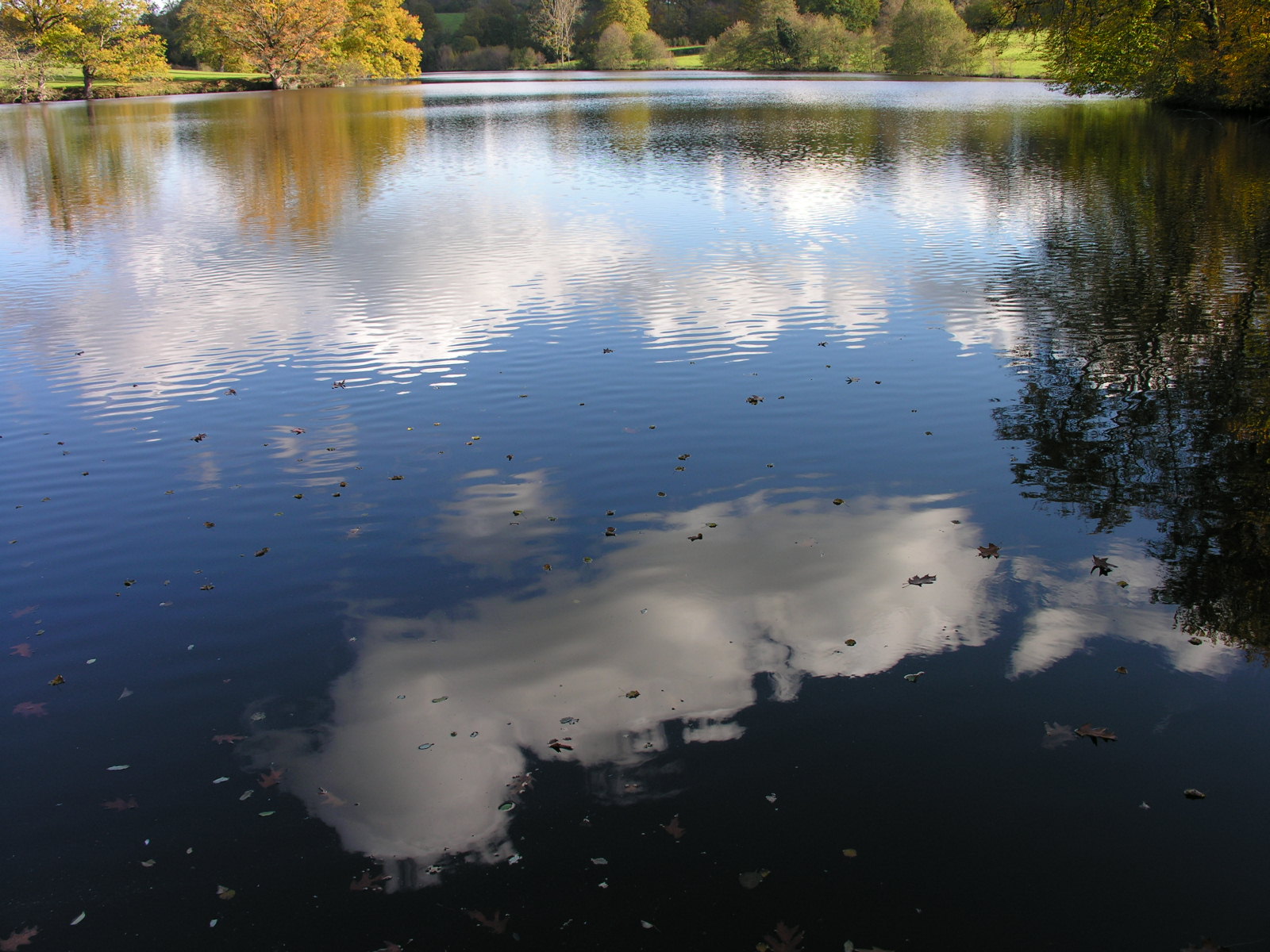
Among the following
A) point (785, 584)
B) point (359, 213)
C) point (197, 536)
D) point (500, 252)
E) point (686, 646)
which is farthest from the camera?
point (359, 213)

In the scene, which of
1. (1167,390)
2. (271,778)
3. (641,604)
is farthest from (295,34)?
(271,778)

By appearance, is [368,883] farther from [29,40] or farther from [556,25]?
[556,25]

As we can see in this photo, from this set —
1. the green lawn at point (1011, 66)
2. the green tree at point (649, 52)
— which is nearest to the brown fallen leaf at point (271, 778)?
the green lawn at point (1011, 66)

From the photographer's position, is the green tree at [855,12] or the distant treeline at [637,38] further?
the green tree at [855,12]

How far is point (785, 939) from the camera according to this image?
396 centimetres

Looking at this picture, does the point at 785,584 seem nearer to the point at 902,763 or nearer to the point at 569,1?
the point at 902,763

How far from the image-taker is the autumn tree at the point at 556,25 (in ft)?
452

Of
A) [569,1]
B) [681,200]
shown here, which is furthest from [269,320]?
[569,1]

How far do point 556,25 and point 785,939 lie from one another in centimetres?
15082

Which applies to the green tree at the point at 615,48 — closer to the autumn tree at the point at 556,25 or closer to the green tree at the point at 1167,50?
the autumn tree at the point at 556,25

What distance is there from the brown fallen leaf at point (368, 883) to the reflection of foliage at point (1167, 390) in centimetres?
528

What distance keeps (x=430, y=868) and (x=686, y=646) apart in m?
2.28

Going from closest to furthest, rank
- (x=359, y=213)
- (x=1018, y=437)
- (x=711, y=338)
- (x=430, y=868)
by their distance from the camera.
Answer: (x=430, y=868)
(x=1018, y=437)
(x=711, y=338)
(x=359, y=213)

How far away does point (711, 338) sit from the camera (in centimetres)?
1288
